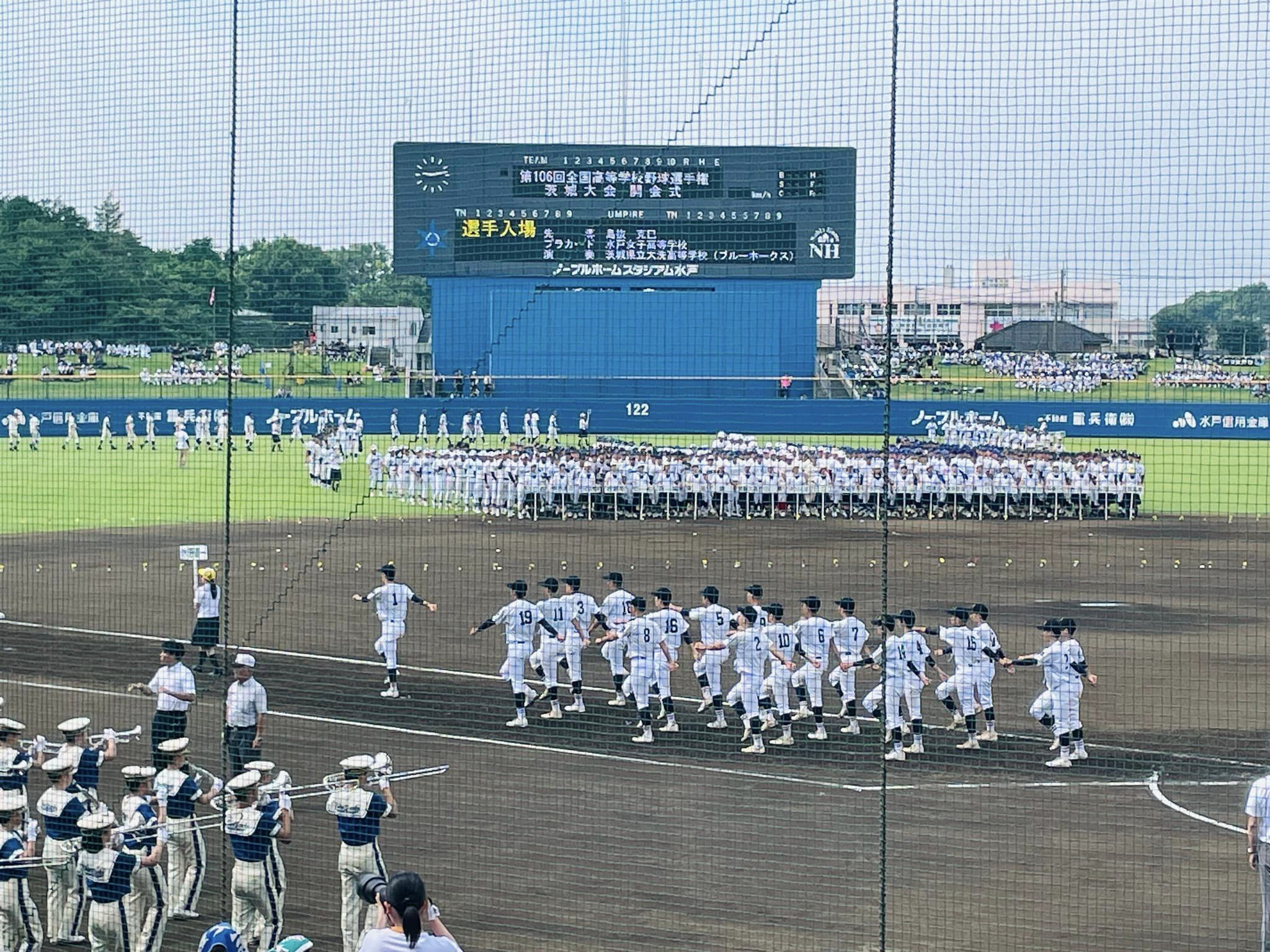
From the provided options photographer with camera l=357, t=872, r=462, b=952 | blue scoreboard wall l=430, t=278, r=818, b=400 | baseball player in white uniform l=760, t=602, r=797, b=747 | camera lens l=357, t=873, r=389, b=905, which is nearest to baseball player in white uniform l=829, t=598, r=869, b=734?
baseball player in white uniform l=760, t=602, r=797, b=747

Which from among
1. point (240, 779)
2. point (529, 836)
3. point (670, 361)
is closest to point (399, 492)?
point (670, 361)

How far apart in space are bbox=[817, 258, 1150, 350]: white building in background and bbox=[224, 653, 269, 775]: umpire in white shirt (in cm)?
538

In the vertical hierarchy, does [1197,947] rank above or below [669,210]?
below

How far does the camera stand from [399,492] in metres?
34.2

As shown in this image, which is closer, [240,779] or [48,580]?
[240,779]

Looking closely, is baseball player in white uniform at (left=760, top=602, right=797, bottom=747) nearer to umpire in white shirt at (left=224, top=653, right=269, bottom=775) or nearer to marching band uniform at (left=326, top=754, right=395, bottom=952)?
umpire in white shirt at (left=224, top=653, right=269, bottom=775)

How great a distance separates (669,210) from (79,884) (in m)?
5.88

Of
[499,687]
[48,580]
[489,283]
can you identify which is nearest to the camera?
[489,283]

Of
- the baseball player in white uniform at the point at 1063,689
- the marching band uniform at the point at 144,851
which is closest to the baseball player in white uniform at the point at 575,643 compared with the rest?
the baseball player in white uniform at the point at 1063,689

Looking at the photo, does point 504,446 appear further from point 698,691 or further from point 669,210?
point 669,210

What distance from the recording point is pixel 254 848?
8.52 metres

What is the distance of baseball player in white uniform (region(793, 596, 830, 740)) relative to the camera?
14.4 metres

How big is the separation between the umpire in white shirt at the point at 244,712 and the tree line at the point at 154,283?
8.65ft

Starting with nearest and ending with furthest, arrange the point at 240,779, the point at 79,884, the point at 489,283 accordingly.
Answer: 1. the point at 240,779
2. the point at 79,884
3. the point at 489,283
